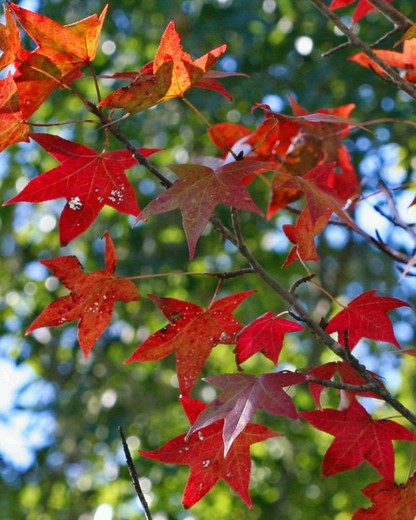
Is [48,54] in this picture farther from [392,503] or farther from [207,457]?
[392,503]

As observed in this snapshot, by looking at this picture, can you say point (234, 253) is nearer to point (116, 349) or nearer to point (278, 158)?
point (116, 349)

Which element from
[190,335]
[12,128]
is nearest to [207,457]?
[190,335]

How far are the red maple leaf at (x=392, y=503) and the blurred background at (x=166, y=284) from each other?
2.13 metres

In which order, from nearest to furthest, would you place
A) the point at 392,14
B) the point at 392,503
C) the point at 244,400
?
the point at 244,400
the point at 392,503
the point at 392,14

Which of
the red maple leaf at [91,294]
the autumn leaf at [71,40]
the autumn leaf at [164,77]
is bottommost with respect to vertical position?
the red maple leaf at [91,294]

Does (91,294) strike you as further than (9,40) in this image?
Yes

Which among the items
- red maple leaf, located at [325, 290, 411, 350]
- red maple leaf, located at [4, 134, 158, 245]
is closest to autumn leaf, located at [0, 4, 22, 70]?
red maple leaf, located at [4, 134, 158, 245]

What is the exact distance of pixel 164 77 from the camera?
0.76 metres

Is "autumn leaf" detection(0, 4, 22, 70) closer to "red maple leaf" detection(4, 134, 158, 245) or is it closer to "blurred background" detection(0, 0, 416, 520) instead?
"red maple leaf" detection(4, 134, 158, 245)

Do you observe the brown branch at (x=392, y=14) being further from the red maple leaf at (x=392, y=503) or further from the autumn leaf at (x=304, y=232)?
the red maple leaf at (x=392, y=503)

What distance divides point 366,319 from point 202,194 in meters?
0.26

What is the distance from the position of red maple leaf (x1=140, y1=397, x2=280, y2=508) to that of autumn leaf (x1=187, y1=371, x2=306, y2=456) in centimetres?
10

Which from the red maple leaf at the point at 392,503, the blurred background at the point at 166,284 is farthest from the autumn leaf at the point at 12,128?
the blurred background at the point at 166,284

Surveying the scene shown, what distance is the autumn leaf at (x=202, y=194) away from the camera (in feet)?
2.44
